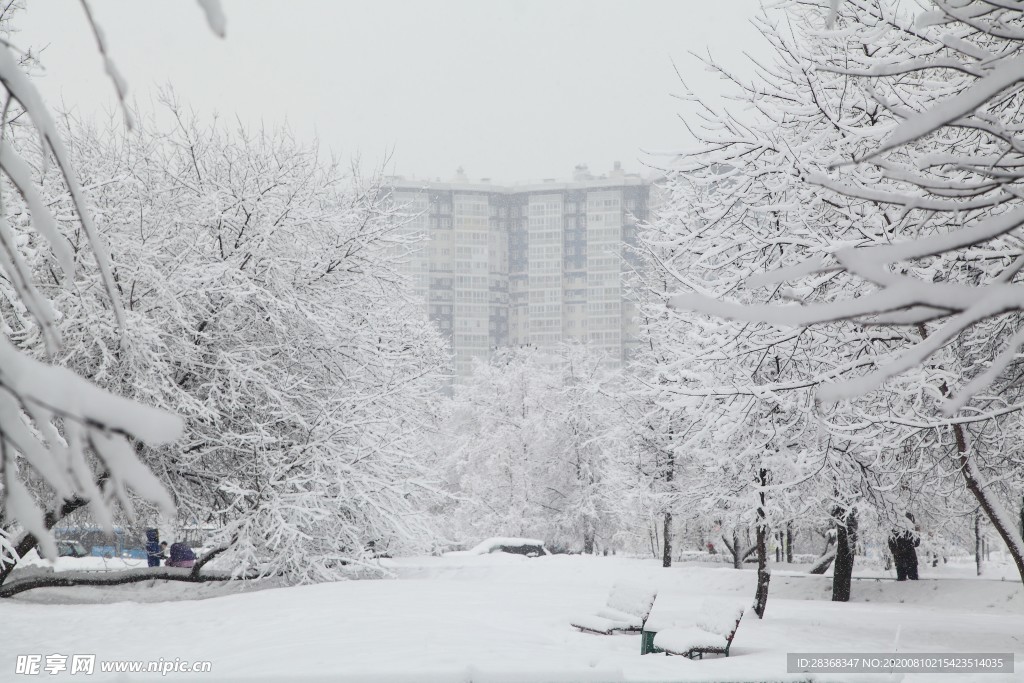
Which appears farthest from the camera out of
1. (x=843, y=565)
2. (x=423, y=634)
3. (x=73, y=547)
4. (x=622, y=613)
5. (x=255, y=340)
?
(x=843, y=565)

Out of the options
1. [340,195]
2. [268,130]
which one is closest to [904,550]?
[340,195]

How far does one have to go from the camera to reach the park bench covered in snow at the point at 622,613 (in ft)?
33.5

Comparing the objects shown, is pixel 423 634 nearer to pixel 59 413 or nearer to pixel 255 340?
pixel 255 340

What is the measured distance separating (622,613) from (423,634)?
340cm

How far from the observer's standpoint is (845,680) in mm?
6617

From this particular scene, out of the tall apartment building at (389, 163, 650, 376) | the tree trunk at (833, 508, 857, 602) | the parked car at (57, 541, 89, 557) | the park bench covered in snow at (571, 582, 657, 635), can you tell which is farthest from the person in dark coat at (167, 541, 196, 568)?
the tall apartment building at (389, 163, 650, 376)

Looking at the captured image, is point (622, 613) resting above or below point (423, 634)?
below

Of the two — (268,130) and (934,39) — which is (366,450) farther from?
(934,39)

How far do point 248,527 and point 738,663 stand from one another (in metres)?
7.05

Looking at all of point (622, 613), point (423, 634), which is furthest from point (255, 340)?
point (622, 613)

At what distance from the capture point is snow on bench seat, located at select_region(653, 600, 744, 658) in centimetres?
867

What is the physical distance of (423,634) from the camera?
8.20 meters

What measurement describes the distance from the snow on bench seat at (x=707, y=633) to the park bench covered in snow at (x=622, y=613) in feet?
2.83

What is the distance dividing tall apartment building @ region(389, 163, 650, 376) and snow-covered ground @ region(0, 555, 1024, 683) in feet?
309
